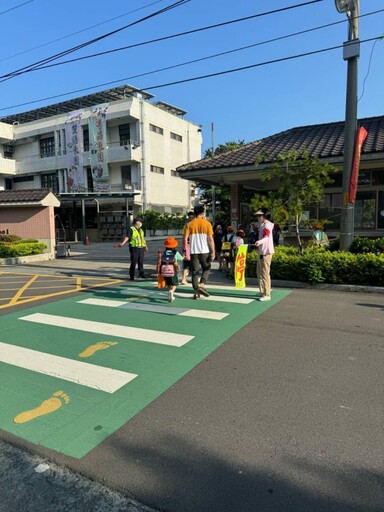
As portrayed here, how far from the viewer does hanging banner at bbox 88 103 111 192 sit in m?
33.7

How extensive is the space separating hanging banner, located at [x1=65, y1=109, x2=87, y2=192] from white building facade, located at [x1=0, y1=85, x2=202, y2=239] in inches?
8.5

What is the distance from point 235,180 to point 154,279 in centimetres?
595

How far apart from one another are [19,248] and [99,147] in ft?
65.5

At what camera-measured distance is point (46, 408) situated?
3.35 m

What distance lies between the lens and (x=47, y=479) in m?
2.47

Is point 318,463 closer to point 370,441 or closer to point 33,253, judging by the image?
point 370,441

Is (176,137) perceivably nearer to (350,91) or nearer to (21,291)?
(350,91)

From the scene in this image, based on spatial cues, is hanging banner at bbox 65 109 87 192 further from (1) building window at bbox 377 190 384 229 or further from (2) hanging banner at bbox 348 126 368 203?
(2) hanging banner at bbox 348 126 368 203

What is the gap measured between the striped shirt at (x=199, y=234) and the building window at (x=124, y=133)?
95.4 feet

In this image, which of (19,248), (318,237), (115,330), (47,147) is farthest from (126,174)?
(115,330)

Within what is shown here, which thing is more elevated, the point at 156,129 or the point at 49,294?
the point at 156,129

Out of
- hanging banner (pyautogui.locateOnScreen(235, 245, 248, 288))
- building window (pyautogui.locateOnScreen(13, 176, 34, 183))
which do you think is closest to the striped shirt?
hanging banner (pyautogui.locateOnScreen(235, 245, 248, 288))

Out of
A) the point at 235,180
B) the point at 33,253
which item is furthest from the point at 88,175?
the point at 235,180

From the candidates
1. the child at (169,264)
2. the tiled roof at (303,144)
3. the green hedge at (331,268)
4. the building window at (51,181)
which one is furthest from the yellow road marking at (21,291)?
the building window at (51,181)
